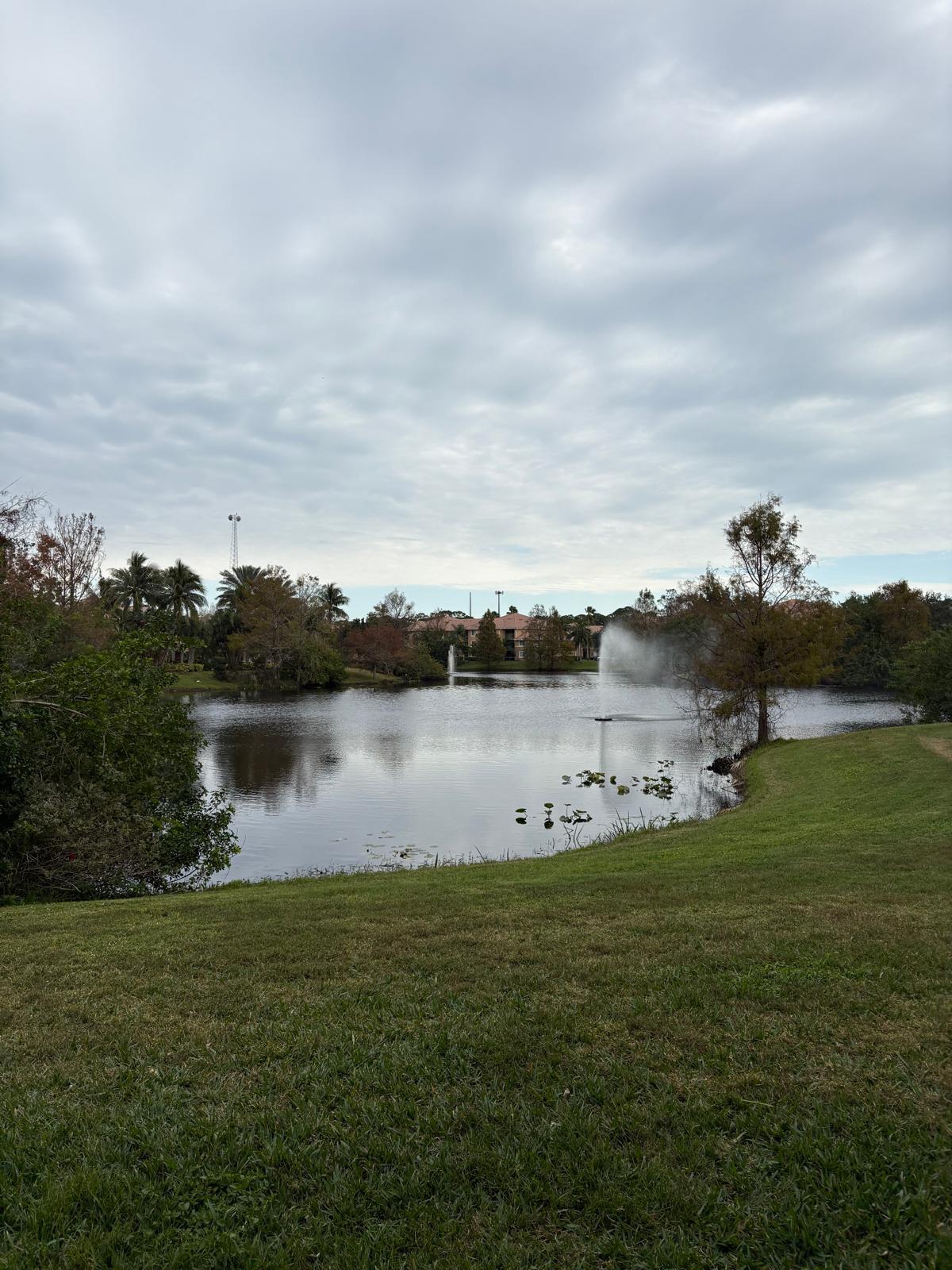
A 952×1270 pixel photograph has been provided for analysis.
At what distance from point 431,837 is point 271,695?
50321 millimetres

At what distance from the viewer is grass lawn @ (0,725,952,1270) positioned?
116 inches

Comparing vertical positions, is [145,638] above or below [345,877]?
above

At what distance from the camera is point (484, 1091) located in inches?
154

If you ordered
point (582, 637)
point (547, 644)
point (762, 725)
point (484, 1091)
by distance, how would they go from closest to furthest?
point (484, 1091) < point (762, 725) < point (547, 644) < point (582, 637)

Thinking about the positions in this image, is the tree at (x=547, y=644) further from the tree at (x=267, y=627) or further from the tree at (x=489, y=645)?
the tree at (x=267, y=627)

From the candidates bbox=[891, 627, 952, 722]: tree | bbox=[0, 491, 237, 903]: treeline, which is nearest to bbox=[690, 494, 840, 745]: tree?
bbox=[891, 627, 952, 722]: tree

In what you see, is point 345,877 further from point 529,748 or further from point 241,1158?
point 529,748

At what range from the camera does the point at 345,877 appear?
12.7m

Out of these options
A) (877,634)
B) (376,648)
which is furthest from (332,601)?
(877,634)

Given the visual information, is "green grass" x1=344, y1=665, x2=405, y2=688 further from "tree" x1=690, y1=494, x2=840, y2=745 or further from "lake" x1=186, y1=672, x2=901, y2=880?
"tree" x1=690, y1=494, x2=840, y2=745

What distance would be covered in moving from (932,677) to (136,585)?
63550mm

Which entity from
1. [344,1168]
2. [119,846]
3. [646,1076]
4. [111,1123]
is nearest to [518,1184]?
[344,1168]

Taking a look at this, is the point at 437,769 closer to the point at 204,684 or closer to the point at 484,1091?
the point at 484,1091

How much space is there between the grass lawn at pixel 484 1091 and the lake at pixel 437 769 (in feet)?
30.2
